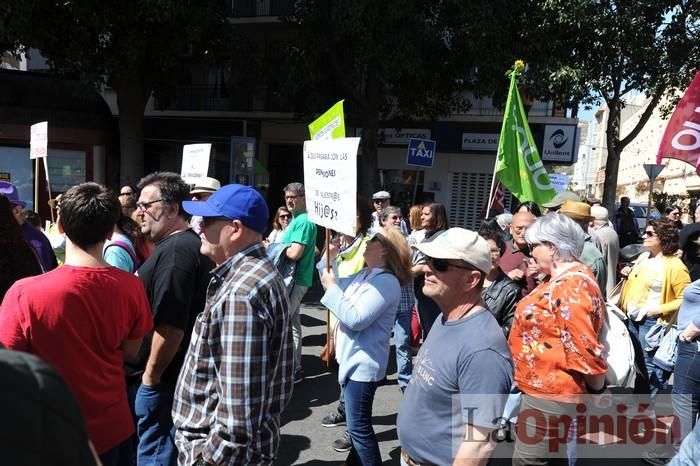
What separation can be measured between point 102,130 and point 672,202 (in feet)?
88.5

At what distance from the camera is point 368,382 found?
3.19 metres

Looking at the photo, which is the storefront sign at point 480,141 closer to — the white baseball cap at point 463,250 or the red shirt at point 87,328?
the white baseball cap at point 463,250

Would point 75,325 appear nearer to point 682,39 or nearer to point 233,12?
point 682,39

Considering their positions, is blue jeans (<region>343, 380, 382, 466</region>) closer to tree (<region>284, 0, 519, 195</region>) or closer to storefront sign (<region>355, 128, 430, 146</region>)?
tree (<region>284, 0, 519, 195</region>)

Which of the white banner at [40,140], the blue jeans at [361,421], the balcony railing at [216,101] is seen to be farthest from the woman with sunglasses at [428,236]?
the balcony railing at [216,101]

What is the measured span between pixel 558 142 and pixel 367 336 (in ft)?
51.5

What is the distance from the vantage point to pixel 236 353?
194cm

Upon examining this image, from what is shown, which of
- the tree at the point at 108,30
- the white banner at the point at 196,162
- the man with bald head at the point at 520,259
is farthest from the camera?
the tree at the point at 108,30

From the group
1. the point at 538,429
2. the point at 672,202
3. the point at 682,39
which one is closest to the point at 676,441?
the point at 538,429

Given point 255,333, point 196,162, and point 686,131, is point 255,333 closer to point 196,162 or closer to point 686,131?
point 686,131

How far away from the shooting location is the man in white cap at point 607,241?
6.41m

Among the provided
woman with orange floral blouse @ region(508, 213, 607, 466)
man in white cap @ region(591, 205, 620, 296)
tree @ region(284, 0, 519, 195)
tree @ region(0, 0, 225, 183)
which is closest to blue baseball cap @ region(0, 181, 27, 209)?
woman with orange floral blouse @ region(508, 213, 607, 466)

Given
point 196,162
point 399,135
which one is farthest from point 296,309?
point 399,135

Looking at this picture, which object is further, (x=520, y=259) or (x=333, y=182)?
(x=520, y=259)
